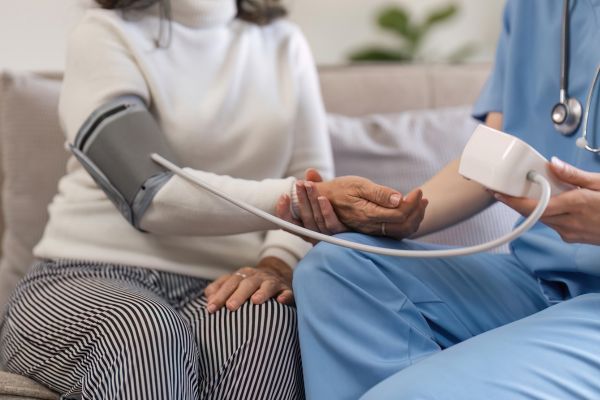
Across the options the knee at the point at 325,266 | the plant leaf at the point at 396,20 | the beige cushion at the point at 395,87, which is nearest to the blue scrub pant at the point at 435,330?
the knee at the point at 325,266

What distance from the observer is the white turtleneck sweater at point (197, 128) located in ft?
3.56

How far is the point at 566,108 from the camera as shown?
0.97 meters

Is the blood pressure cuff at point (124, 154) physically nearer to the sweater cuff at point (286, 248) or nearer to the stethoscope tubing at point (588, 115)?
the sweater cuff at point (286, 248)

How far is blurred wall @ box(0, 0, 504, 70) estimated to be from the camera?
6.37 ft

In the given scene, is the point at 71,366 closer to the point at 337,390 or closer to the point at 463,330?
the point at 337,390

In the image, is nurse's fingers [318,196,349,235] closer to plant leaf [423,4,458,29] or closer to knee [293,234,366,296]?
knee [293,234,366,296]

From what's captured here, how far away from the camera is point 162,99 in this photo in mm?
1203

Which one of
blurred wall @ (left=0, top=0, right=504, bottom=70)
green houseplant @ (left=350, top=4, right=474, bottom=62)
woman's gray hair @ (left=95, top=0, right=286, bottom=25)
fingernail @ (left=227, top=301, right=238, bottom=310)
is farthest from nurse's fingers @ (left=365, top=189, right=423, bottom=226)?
green houseplant @ (left=350, top=4, right=474, bottom=62)

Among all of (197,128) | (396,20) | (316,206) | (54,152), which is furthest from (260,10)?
(396,20)

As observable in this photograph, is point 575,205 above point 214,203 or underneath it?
above

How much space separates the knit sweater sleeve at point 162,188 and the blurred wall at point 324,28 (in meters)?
0.82

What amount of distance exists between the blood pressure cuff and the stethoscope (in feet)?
1.75

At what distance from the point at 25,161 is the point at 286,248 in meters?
0.57

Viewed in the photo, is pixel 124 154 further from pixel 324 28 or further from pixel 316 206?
pixel 324 28
